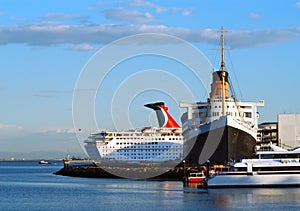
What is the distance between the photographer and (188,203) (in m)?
54.0

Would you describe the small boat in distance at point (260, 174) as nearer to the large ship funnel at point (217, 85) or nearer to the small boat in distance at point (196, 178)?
the small boat in distance at point (196, 178)

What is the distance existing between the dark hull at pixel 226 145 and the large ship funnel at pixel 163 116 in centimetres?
4847

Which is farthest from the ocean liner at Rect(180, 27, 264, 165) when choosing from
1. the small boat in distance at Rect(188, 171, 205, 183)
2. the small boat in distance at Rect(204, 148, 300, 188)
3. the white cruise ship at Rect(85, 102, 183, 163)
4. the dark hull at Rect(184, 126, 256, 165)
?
the white cruise ship at Rect(85, 102, 183, 163)

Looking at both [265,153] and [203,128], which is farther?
[203,128]

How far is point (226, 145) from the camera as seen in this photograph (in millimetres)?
81062

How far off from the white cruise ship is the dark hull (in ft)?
128

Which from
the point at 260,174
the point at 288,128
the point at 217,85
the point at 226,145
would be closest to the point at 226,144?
the point at 226,145

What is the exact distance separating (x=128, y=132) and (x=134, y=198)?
71.3 meters

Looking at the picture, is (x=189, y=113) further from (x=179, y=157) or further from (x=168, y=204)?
(x=168, y=204)

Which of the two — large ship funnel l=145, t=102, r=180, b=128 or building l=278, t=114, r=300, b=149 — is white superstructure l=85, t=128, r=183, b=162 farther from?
building l=278, t=114, r=300, b=149

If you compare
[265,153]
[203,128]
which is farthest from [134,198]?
[203,128]

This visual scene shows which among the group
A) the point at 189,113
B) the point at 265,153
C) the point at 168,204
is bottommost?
the point at 168,204

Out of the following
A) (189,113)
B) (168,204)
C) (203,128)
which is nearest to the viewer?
(168,204)

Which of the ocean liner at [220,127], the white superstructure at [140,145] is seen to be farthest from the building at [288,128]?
the white superstructure at [140,145]
